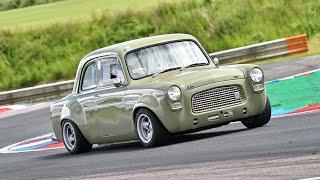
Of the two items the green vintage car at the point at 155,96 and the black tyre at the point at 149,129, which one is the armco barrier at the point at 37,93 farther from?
the black tyre at the point at 149,129

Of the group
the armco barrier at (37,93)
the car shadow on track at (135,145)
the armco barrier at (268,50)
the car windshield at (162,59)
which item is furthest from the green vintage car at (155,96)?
the armco barrier at (268,50)

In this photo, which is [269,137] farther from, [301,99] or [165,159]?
[301,99]

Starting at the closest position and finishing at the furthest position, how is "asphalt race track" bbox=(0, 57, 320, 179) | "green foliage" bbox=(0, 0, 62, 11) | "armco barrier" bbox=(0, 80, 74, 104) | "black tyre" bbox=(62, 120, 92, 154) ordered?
"asphalt race track" bbox=(0, 57, 320, 179) → "black tyre" bbox=(62, 120, 92, 154) → "armco barrier" bbox=(0, 80, 74, 104) → "green foliage" bbox=(0, 0, 62, 11)

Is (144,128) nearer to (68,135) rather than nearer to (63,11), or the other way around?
(68,135)

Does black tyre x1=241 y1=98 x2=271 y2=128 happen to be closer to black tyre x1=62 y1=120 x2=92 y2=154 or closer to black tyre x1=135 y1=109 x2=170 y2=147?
black tyre x1=135 y1=109 x2=170 y2=147

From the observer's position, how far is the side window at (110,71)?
48.4ft

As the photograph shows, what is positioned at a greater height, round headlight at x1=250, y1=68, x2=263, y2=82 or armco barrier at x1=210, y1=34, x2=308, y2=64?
round headlight at x1=250, y1=68, x2=263, y2=82

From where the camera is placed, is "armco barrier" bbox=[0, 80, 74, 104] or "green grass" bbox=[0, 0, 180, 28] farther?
"green grass" bbox=[0, 0, 180, 28]

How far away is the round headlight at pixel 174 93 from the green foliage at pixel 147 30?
2082 centimetres

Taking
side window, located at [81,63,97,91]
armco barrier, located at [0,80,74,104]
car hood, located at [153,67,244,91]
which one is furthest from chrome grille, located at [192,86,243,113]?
armco barrier, located at [0,80,74,104]

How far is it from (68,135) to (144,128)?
8.03 ft

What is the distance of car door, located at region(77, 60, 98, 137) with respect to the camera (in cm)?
1515

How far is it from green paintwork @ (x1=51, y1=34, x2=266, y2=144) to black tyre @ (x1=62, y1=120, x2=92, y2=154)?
0.11 m

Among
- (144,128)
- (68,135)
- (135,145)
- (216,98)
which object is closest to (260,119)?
(216,98)
